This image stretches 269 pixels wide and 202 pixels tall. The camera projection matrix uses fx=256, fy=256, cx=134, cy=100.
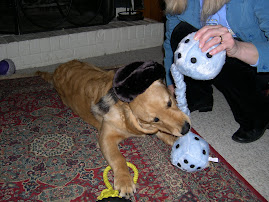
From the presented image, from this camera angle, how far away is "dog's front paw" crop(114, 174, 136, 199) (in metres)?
1.25

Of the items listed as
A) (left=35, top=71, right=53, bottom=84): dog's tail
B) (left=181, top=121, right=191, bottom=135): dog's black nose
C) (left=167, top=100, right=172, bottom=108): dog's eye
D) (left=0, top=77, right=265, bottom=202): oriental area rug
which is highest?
(left=167, top=100, right=172, bottom=108): dog's eye

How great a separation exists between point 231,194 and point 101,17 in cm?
290

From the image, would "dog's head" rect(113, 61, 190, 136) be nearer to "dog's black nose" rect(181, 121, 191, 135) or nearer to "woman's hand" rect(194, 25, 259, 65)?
"dog's black nose" rect(181, 121, 191, 135)

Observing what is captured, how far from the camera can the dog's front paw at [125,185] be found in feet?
4.11

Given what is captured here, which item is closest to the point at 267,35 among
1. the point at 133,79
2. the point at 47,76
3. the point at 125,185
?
the point at 133,79

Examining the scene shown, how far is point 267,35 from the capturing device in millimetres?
1282

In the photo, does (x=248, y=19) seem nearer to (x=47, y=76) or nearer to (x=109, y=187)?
(x=109, y=187)

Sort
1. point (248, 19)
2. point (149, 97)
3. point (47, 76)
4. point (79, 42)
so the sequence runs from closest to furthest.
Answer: point (149, 97) < point (248, 19) < point (47, 76) < point (79, 42)

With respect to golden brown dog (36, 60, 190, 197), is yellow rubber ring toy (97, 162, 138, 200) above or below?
below

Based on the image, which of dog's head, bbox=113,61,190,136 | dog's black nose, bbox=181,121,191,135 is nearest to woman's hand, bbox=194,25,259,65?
dog's head, bbox=113,61,190,136

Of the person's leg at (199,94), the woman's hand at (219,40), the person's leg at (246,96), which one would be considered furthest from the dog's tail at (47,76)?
the woman's hand at (219,40)

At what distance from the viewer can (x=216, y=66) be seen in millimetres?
1147

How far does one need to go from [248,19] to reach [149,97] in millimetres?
685

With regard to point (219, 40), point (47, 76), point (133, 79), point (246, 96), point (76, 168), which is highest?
point (219, 40)
